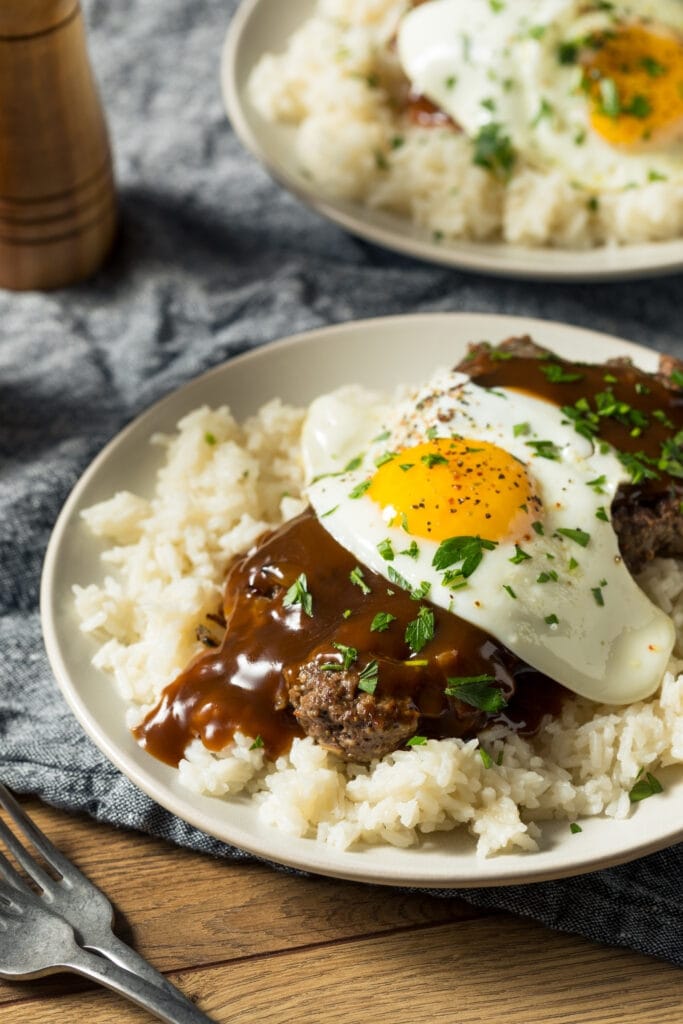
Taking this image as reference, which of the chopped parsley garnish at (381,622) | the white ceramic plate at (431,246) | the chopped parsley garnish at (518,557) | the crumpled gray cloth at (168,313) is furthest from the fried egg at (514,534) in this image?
the white ceramic plate at (431,246)

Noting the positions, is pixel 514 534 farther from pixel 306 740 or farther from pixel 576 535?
pixel 306 740

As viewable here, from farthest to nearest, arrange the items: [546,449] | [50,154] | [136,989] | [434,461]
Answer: [50,154]
[546,449]
[434,461]
[136,989]

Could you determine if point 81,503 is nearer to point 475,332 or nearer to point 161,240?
point 475,332

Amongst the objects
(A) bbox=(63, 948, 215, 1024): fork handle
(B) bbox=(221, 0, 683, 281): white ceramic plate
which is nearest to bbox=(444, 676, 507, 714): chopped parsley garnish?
(A) bbox=(63, 948, 215, 1024): fork handle

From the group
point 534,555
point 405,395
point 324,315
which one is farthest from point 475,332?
point 534,555

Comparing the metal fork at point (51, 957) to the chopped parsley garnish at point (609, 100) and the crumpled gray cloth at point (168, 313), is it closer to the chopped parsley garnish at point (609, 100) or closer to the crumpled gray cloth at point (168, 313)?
the crumpled gray cloth at point (168, 313)

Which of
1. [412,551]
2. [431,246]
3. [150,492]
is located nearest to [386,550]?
[412,551]
